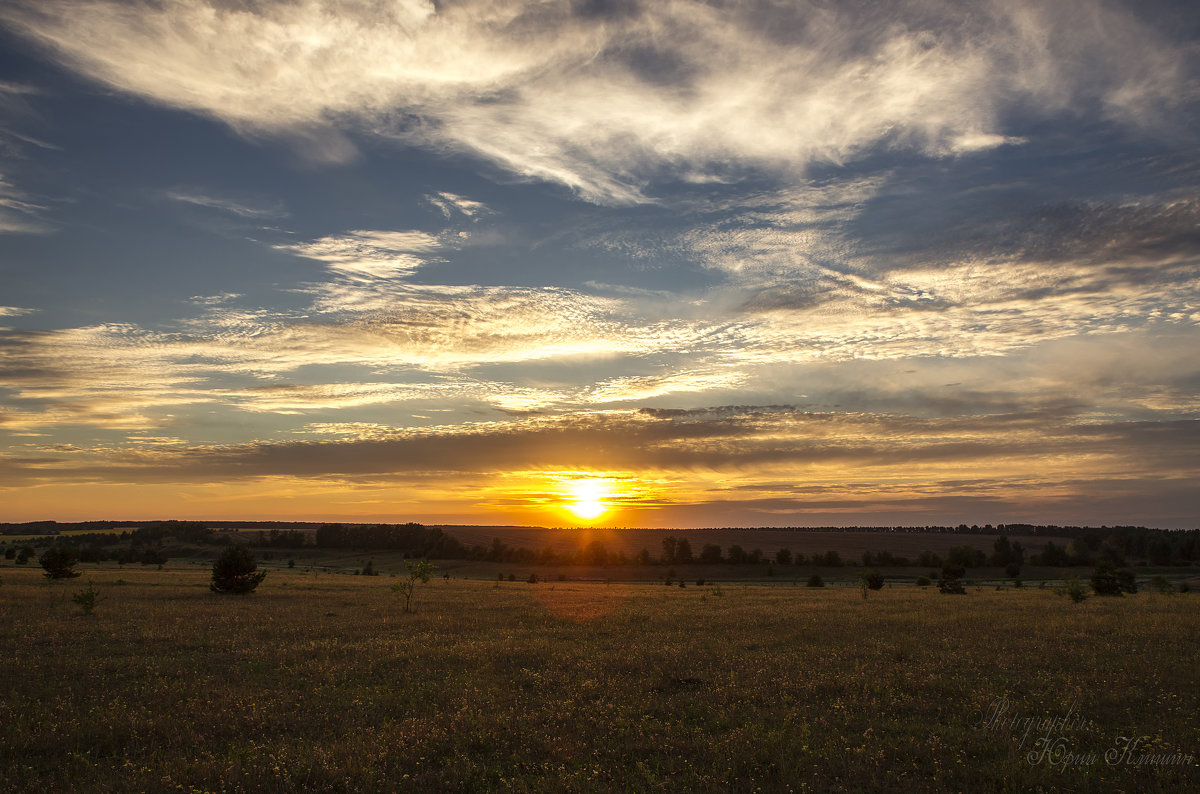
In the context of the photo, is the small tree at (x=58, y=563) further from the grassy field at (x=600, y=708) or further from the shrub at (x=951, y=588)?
the shrub at (x=951, y=588)

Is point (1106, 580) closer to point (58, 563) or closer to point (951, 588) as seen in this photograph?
point (951, 588)

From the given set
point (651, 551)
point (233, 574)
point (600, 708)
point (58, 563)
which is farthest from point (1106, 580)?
point (651, 551)

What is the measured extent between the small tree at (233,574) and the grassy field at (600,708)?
62.6 ft

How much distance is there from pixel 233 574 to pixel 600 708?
138 ft

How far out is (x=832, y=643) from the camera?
23.5 meters

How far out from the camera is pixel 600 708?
47.2 ft

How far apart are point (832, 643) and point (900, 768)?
43.7ft

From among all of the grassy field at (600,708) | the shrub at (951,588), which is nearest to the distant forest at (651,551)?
the shrub at (951,588)

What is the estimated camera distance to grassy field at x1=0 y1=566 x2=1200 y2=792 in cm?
1061

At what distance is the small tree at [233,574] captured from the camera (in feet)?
152

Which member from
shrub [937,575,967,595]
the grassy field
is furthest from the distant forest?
the grassy field

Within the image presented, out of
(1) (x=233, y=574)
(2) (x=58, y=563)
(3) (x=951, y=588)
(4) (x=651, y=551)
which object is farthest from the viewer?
(4) (x=651, y=551)

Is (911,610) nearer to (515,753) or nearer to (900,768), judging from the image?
(900,768)

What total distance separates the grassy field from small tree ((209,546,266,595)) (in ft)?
62.6
